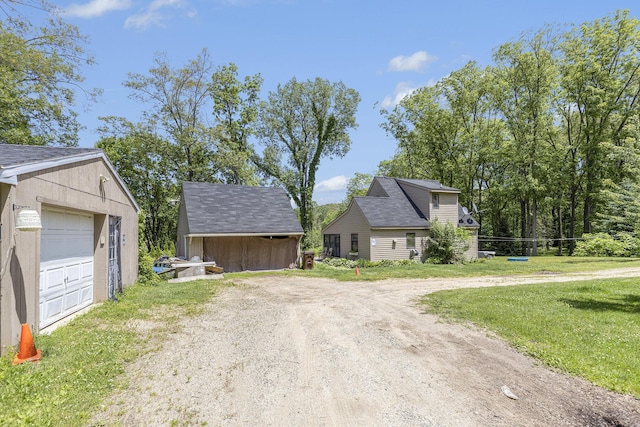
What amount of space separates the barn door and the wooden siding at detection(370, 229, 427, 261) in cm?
1470

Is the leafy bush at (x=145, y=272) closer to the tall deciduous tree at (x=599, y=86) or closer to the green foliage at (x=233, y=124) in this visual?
the green foliage at (x=233, y=124)

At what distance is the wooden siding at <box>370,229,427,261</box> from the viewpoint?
2250 centimetres

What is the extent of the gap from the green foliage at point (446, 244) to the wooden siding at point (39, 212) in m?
18.7

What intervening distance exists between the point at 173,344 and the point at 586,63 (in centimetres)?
3752

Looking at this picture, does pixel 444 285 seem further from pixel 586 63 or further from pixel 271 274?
pixel 586 63

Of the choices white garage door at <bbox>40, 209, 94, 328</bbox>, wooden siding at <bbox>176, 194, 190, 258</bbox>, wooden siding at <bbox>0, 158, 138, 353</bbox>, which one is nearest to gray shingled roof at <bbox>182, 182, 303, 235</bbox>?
wooden siding at <bbox>176, 194, 190, 258</bbox>

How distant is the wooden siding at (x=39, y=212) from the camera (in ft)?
18.1

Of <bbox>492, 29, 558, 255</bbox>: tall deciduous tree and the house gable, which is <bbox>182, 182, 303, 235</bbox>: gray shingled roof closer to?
the house gable

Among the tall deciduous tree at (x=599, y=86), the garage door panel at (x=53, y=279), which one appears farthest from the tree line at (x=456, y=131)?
the garage door panel at (x=53, y=279)

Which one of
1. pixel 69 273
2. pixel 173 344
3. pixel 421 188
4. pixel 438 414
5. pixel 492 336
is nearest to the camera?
pixel 438 414

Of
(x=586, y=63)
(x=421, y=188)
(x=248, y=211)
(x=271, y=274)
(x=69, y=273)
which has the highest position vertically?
(x=586, y=63)

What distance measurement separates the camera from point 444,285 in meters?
14.4

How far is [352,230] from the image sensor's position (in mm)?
24781

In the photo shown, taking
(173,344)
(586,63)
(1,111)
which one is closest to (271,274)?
(173,344)
